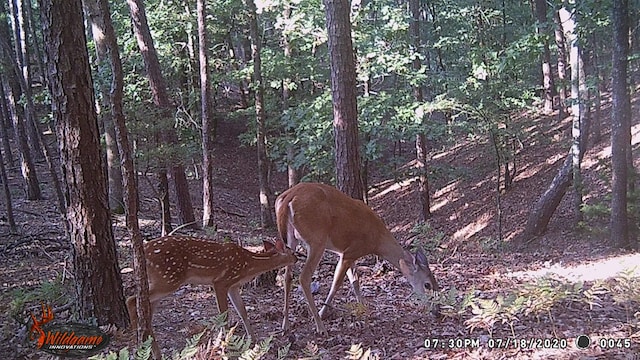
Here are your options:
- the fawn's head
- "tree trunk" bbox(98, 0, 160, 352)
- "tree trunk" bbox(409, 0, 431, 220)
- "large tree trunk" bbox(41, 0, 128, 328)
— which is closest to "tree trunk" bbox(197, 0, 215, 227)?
"tree trunk" bbox(409, 0, 431, 220)

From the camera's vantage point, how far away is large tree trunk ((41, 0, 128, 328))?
465cm

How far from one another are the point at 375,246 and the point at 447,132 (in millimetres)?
8210

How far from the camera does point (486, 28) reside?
58.3ft

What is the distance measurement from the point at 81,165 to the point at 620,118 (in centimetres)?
949

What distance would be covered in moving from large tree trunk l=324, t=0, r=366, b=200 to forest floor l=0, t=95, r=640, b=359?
4.10ft

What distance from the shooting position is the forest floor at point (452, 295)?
447 cm

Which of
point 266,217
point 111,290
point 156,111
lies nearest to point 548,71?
point 266,217

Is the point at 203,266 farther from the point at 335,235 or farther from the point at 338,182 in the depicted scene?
the point at 338,182

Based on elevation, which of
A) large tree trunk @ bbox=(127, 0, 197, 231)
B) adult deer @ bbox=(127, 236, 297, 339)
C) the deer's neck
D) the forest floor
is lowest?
the forest floor

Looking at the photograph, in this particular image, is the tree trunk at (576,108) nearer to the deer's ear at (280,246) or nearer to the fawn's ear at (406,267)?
the fawn's ear at (406,267)

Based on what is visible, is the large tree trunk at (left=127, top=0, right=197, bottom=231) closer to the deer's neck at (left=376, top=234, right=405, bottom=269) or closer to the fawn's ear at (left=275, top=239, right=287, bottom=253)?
the fawn's ear at (left=275, top=239, right=287, bottom=253)

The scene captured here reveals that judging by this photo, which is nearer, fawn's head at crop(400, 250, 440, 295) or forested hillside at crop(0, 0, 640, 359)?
forested hillside at crop(0, 0, 640, 359)

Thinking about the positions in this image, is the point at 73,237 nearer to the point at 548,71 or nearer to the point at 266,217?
the point at 266,217

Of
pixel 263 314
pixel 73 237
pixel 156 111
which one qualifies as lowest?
pixel 263 314
